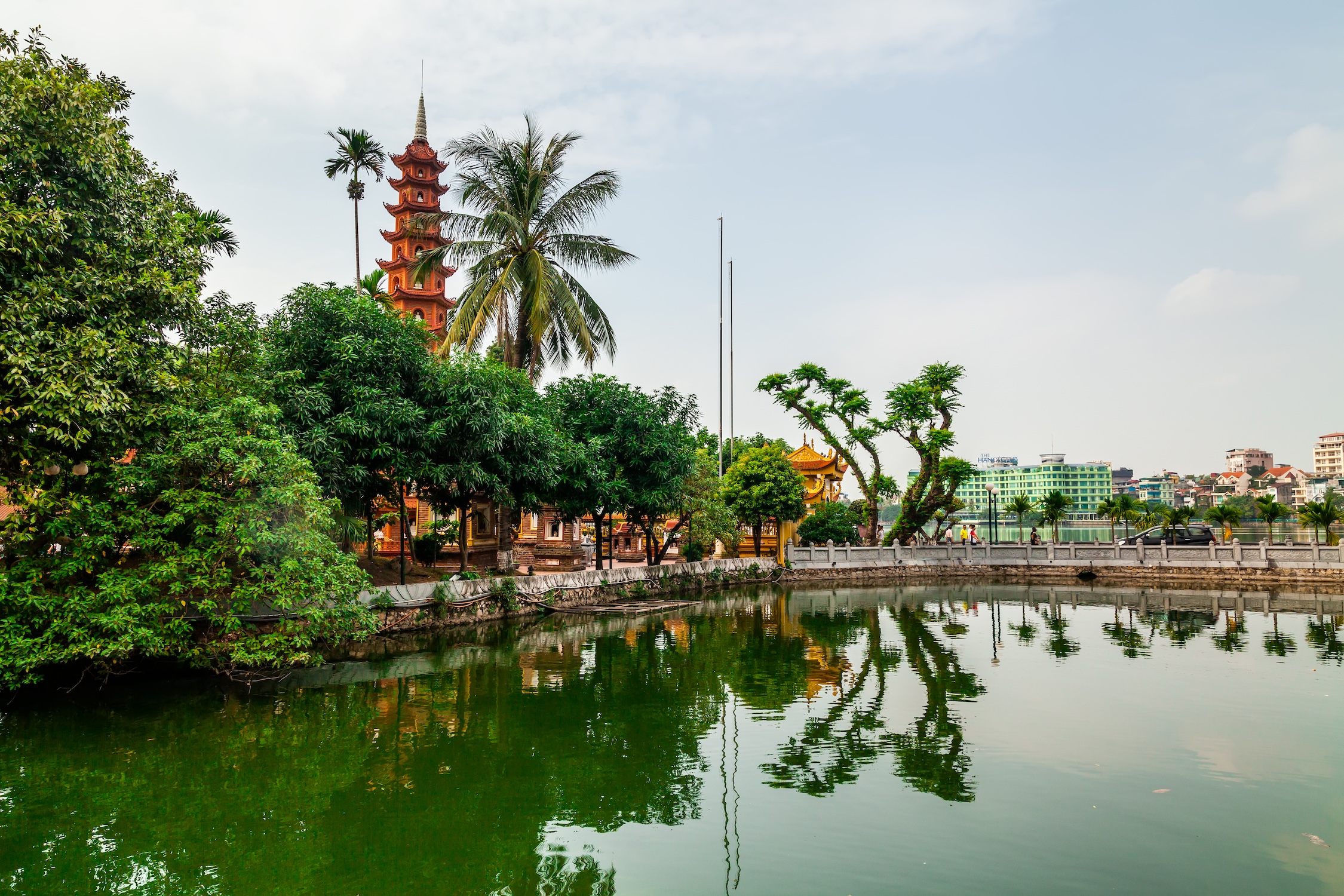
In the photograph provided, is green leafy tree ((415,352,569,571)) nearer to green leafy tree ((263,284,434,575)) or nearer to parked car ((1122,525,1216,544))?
green leafy tree ((263,284,434,575))

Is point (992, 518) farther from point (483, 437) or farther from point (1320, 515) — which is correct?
point (483, 437)

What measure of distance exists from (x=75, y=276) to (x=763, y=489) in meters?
23.8

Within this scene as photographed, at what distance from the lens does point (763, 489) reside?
30.6m

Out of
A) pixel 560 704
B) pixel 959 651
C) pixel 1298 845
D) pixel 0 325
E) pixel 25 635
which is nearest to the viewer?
pixel 1298 845

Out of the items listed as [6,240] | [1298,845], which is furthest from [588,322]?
[1298,845]

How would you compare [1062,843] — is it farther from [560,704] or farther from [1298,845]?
[560,704]

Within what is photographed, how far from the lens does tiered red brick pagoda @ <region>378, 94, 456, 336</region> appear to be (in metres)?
35.6

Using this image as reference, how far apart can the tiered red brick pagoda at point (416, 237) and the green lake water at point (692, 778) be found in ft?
79.8

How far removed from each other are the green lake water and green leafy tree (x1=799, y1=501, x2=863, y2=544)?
735 inches

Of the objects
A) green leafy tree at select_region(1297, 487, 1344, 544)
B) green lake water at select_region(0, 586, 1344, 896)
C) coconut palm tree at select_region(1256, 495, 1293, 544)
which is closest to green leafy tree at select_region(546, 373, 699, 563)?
green lake water at select_region(0, 586, 1344, 896)

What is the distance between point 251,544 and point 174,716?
2.46m

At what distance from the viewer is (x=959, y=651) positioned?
1588 centimetres

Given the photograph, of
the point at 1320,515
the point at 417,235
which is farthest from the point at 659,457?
the point at 1320,515

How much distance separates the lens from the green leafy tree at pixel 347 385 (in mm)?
14453
